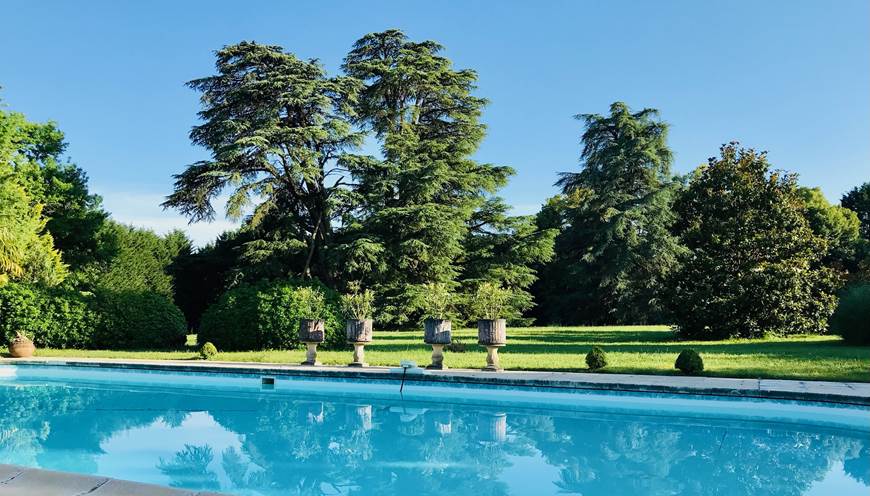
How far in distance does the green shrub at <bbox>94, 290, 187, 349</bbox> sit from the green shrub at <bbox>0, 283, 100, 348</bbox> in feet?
0.89

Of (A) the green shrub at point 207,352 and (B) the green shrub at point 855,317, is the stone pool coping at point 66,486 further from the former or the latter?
(B) the green shrub at point 855,317

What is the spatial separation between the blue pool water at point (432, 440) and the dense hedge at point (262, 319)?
4.10 meters

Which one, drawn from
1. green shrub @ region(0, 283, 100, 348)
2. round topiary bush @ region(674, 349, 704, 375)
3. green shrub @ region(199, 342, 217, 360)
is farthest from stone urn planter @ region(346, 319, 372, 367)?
green shrub @ region(0, 283, 100, 348)

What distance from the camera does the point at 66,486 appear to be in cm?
383

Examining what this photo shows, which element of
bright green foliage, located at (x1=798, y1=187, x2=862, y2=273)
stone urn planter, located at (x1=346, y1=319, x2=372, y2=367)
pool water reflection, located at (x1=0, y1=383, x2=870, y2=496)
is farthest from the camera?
bright green foliage, located at (x1=798, y1=187, x2=862, y2=273)

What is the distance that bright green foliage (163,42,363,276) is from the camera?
22.9 metres

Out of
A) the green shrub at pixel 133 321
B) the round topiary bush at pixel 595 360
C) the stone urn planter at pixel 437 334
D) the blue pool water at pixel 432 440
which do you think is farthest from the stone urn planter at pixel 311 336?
the green shrub at pixel 133 321

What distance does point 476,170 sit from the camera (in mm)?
27031

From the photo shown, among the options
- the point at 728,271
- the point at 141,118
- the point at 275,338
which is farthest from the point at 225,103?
the point at 728,271

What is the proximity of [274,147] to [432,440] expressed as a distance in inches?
700

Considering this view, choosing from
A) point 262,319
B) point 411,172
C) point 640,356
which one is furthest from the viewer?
point 411,172

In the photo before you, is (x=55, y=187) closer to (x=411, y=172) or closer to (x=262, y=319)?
(x=411, y=172)

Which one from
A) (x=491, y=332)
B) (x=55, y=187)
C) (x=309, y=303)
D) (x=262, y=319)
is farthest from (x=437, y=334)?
(x=55, y=187)

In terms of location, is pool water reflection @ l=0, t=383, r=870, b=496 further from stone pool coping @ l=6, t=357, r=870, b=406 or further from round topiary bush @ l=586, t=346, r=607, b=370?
round topiary bush @ l=586, t=346, r=607, b=370
